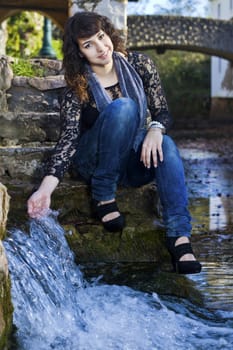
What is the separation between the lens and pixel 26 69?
6129 millimetres

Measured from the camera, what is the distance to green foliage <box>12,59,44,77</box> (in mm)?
6000

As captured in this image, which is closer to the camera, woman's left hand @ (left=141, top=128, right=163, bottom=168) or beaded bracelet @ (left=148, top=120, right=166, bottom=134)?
woman's left hand @ (left=141, top=128, right=163, bottom=168)

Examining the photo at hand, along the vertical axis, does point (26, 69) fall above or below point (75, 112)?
above

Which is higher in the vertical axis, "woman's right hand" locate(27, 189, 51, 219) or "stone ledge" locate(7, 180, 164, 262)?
"woman's right hand" locate(27, 189, 51, 219)

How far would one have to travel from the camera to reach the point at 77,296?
9.84ft

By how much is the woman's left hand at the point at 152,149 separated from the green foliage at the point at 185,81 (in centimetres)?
2206

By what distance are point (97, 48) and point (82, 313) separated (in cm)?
129

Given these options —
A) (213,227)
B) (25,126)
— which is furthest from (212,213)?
(25,126)

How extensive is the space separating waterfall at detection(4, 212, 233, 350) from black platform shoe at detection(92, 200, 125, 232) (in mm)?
378

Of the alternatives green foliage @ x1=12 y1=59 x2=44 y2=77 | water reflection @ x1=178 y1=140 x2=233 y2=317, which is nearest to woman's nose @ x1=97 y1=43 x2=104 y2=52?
water reflection @ x1=178 y1=140 x2=233 y2=317

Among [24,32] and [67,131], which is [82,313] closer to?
[67,131]

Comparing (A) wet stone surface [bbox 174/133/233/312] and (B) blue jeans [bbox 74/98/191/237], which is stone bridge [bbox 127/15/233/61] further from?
(B) blue jeans [bbox 74/98/191/237]

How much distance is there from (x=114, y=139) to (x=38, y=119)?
5.34 feet

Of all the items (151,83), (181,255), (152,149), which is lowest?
(181,255)
